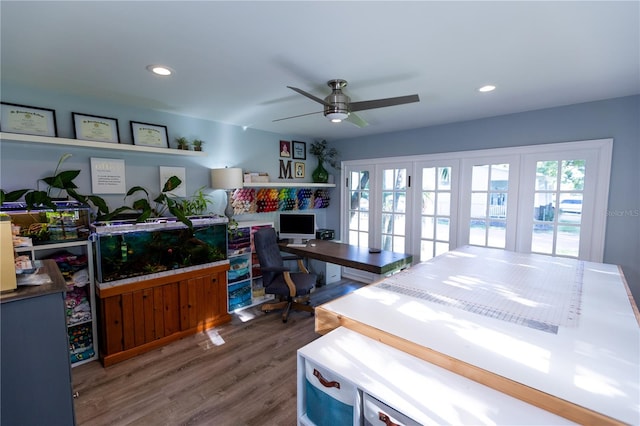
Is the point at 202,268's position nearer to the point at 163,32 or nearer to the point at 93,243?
the point at 93,243

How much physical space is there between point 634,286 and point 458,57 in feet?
8.86

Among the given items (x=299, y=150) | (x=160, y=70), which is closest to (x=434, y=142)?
(x=299, y=150)

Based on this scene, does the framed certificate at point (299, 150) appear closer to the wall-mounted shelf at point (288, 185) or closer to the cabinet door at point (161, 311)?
the wall-mounted shelf at point (288, 185)

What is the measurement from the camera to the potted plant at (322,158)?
4.57m

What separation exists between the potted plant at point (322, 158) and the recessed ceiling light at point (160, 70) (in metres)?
2.76

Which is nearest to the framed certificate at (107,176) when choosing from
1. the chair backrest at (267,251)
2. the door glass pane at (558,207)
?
the chair backrest at (267,251)

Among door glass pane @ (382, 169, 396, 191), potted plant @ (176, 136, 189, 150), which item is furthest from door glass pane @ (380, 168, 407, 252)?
potted plant @ (176, 136, 189, 150)

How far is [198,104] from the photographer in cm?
279

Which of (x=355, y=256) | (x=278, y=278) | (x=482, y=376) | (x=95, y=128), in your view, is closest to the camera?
(x=482, y=376)

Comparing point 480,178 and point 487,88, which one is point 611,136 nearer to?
point 480,178

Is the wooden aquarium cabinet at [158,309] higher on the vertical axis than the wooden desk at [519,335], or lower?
lower

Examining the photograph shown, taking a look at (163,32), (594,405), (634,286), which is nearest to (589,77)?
(634,286)

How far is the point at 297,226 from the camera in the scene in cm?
393

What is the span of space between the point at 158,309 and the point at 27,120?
1.90 metres
